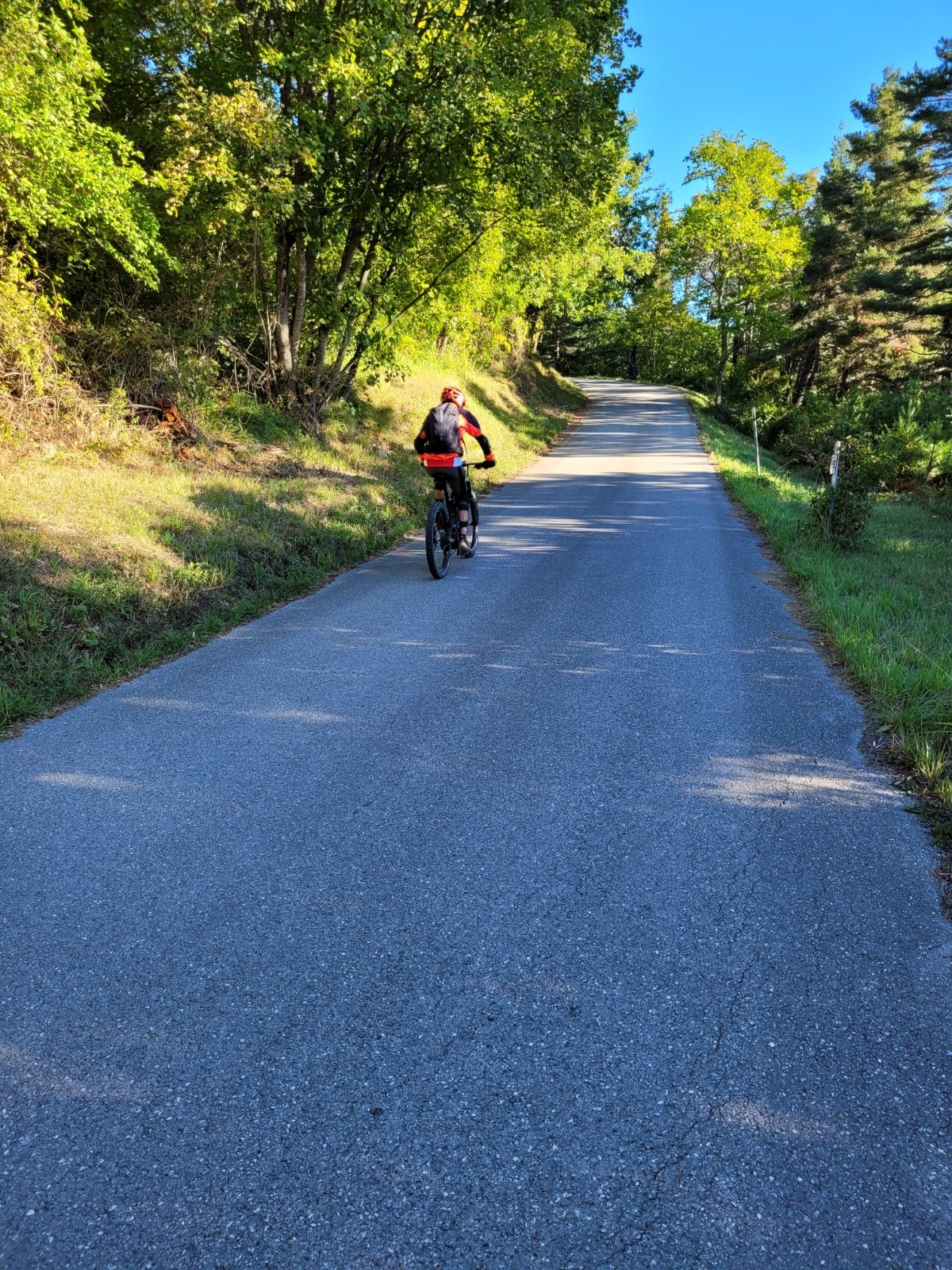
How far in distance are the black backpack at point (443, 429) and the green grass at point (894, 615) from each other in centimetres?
416

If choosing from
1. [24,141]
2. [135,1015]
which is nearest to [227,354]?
[24,141]

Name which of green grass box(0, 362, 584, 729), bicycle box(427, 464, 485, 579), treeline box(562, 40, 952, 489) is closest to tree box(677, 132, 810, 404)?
treeline box(562, 40, 952, 489)

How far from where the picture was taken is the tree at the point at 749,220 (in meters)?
30.7

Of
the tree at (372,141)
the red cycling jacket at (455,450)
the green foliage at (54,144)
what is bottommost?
the red cycling jacket at (455,450)

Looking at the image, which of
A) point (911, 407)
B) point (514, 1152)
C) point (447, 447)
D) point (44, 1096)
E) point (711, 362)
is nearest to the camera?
point (514, 1152)

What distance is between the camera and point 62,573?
564 cm

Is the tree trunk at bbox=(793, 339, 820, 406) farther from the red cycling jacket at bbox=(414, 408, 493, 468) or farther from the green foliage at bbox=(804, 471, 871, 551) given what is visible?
the red cycling jacket at bbox=(414, 408, 493, 468)

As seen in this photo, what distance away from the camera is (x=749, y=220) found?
30.8 m

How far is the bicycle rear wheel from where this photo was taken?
7672mm

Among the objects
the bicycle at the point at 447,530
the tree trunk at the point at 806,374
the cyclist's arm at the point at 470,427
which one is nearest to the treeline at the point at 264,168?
the cyclist's arm at the point at 470,427

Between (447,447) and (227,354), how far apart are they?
608cm

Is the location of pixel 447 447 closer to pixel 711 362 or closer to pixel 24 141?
pixel 24 141

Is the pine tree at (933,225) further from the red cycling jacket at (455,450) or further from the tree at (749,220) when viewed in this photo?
the red cycling jacket at (455,450)

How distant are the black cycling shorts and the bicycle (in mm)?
44
